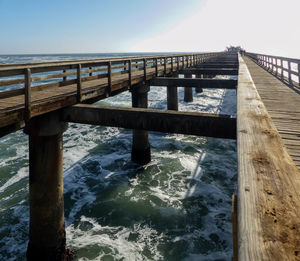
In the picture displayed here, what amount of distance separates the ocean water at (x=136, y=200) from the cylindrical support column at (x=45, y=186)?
1217 mm

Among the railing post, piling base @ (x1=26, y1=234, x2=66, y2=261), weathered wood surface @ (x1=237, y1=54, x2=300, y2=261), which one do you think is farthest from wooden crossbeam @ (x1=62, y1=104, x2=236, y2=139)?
piling base @ (x1=26, y1=234, x2=66, y2=261)

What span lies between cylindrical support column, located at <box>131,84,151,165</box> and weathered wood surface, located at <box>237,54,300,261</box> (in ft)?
27.6

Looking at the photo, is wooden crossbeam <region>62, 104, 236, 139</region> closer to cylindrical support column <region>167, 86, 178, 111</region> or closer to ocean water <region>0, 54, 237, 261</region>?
ocean water <region>0, 54, 237, 261</region>

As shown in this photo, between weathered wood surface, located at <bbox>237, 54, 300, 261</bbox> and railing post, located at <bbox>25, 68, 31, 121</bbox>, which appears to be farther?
railing post, located at <bbox>25, 68, 31, 121</bbox>

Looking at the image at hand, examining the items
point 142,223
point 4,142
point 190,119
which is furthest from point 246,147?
point 4,142

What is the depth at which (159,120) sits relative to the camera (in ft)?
17.2

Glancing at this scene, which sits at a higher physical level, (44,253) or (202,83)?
(202,83)

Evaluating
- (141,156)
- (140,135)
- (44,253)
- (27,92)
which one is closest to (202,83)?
(140,135)

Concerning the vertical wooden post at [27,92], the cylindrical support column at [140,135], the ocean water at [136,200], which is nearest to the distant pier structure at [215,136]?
the vertical wooden post at [27,92]

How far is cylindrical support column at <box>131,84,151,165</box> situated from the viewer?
431 inches

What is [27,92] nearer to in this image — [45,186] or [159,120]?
[45,186]

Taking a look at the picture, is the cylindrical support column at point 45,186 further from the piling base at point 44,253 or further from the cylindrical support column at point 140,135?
the cylindrical support column at point 140,135

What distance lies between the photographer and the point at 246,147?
240cm

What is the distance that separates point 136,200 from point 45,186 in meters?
4.34
